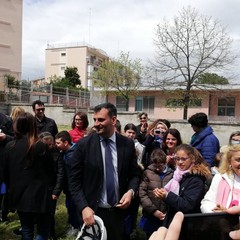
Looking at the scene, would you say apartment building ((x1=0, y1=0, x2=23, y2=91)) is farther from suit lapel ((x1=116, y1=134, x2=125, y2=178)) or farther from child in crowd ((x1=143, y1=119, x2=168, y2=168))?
suit lapel ((x1=116, y1=134, x2=125, y2=178))

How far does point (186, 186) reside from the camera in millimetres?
3246

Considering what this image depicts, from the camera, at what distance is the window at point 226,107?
101 ft

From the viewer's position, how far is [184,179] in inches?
130

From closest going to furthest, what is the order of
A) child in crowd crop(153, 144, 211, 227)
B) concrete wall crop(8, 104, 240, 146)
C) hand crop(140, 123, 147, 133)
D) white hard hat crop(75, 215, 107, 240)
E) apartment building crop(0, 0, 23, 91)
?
white hard hat crop(75, 215, 107, 240) < child in crowd crop(153, 144, 211, 227) < hand crop(140, 123, 147, 133) < concrete wall crop(8, 104, 240, 146) < apartment building crop(0, 0, 23, 91)

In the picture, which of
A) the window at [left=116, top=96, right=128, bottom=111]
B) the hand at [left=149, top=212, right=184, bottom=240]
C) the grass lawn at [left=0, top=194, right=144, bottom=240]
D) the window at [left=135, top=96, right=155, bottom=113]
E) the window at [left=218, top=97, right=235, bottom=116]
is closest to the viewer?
the hand at [left=149, top=212, right=184, bottom=240]

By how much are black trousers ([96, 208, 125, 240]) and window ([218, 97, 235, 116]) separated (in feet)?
96.1

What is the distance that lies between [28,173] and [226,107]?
2994cm

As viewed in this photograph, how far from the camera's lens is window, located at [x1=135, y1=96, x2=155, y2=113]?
111ft

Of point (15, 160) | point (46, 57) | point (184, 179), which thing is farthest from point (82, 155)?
point (46, 57)

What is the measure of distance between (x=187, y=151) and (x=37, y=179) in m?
1.62

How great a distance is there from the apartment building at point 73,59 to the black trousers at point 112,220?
65332mm

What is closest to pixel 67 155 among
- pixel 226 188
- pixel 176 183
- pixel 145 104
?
pixel 176 183

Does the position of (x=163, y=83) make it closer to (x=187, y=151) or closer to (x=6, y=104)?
(x=6, y=104)

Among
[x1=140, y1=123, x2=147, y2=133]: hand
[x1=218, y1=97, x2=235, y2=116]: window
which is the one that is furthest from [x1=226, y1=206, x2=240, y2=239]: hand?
[x1=218, y1=97, x2=235, y2=116]: window
